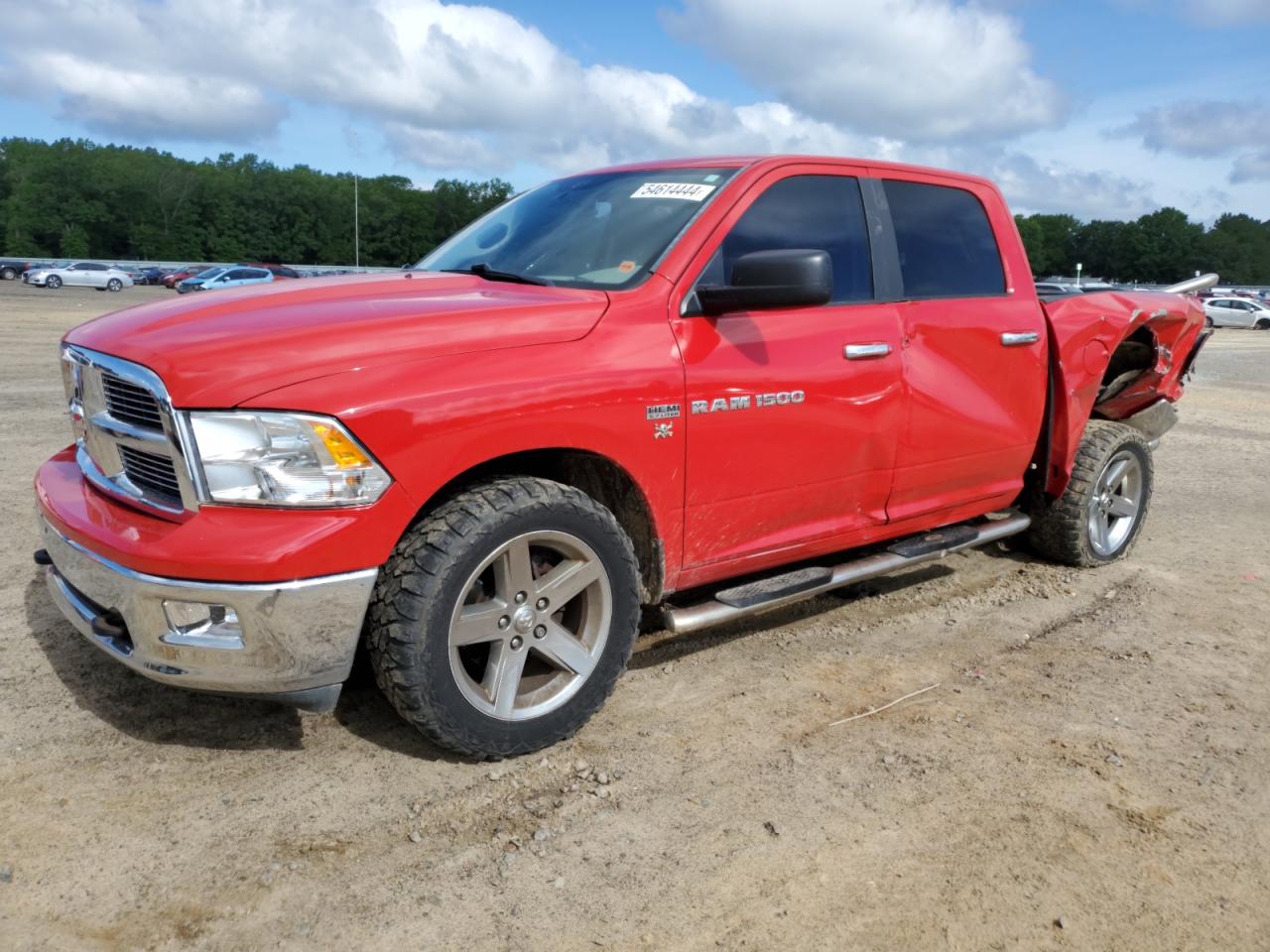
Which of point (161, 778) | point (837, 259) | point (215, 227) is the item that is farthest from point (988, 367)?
point (215, 227)

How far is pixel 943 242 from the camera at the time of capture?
4.49 m

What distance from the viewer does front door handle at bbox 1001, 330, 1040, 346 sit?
4.59m

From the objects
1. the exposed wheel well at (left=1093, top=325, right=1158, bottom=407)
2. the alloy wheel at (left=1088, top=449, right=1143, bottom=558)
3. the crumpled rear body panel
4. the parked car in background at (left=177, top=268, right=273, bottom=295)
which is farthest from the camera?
the parked car in background at (left=177, top=268, right=273, bottom=295)

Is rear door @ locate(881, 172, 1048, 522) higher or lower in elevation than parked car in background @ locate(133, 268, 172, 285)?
higher

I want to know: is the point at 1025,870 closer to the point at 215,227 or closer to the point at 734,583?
the point at 734,583

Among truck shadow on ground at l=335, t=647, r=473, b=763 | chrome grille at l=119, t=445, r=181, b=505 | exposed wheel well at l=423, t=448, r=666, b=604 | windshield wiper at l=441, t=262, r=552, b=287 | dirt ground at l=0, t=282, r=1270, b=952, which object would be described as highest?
windshield wiper at l=441, t=262, r=552, b=287

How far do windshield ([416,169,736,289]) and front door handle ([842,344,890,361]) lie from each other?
2.55 ft

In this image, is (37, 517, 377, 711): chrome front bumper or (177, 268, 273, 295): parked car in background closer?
(37, 517, 377, 711): chrome front bumper

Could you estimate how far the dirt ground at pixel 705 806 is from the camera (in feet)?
8.11

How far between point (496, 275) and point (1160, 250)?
145710 millimetres

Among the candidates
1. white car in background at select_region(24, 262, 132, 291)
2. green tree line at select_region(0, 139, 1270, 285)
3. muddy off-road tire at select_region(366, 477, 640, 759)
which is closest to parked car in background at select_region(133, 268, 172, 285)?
white car in background at select_region(24, 262, 132, 291)

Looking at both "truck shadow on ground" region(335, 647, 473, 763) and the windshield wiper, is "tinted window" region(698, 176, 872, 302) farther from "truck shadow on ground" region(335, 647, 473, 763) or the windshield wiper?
"truck shadow on ground" region(335, 647, 473, 763)

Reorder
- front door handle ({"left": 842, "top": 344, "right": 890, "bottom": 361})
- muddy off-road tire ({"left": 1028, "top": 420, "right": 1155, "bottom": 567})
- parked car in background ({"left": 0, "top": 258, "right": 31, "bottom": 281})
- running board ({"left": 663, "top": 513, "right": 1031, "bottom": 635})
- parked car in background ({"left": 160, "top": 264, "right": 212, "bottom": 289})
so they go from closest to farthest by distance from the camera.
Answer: running board ({"left": 663, "top": 513, "right": 1031, "bottom": 635})
front door handle ({"left": 842, "top": 344, "right": 890, "bottom": 361})
muddy off-road tire ({"left": 1028, "top": 420, "right": 1155, "bottom": 567})
parked car in background ({"left": 160, "top": 264, "right": 212, "bottom": 289})
parked car in background ({"left": 0, "top": 258, "right": 31, "bottom": 281})

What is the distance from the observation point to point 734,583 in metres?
4.80
